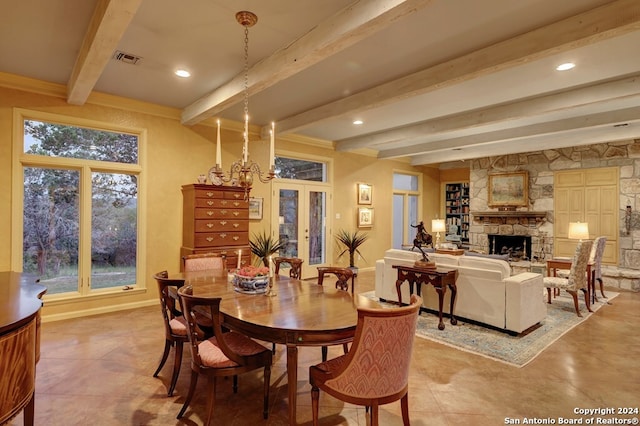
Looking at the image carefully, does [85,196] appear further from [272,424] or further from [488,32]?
[488,32]

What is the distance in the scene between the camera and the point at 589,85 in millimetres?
3998

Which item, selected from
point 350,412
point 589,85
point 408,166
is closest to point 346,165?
point 408,166

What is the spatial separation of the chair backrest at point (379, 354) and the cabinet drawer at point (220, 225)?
3.44m

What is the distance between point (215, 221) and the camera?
489cm

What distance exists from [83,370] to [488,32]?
14.7 feet

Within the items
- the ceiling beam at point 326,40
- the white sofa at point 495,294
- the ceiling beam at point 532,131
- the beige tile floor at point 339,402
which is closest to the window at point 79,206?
the beige tile floor at point 339,402

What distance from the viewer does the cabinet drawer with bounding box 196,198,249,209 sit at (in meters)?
4.79

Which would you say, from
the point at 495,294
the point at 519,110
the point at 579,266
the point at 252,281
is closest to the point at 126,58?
the point at 252,281

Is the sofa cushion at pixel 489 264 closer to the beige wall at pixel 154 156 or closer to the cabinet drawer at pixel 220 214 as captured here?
the cabinet drawer at pixel 220 214

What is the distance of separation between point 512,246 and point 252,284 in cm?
770

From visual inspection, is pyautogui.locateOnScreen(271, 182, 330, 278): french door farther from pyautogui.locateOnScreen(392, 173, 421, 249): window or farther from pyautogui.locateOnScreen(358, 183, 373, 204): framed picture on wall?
pyautogui.locateOnScreen(392, 173, 421, 249): window

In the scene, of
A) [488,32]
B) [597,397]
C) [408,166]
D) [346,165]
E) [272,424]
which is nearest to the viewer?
[272,424]

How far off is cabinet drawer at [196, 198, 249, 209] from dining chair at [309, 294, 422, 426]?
3495 millimetres

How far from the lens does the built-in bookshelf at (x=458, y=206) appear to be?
32.8ft
